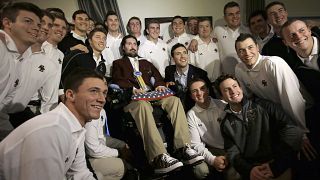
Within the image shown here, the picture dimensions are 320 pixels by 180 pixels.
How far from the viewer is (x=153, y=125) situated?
9.34ft

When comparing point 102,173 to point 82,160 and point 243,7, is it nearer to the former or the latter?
point 82,160

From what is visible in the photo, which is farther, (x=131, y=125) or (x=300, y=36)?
(x=131, y=125)

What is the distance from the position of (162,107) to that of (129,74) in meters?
0.77

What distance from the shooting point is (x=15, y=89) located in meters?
2.13

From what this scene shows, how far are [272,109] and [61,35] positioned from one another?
218 cm

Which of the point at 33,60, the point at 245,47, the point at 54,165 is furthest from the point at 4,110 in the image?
the point at 245,47

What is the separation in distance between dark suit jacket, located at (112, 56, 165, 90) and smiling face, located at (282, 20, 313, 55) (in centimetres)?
164

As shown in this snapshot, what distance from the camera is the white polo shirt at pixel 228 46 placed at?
394 centimetres

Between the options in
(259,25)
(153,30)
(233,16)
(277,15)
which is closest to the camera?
(277,15)

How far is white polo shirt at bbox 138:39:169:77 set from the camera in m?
4.23

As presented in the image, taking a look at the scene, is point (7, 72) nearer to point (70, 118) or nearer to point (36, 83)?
point (36, 83)

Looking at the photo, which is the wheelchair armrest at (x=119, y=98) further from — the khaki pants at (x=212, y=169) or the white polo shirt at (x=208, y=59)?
the white polo shirt at (x=208, y=59)

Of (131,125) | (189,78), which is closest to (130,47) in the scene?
(189,78)

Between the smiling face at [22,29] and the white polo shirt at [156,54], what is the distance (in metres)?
2.27
